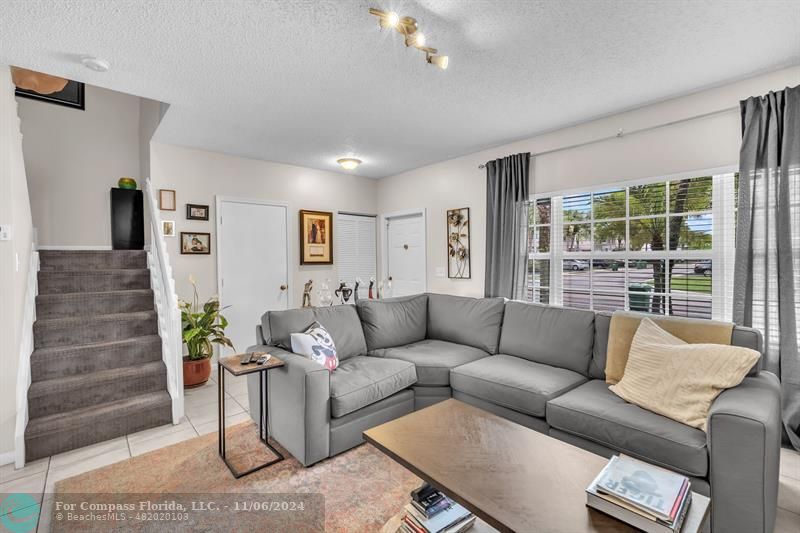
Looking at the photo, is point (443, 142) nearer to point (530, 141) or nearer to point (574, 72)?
point (530, 141)

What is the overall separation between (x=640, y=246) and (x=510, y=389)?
185 cm

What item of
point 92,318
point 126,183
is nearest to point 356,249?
point 126,183

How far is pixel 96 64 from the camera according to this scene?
2.35 m

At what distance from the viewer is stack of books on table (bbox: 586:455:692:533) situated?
1108 mm

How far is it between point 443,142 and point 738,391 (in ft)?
10.5

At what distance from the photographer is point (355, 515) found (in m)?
1.85

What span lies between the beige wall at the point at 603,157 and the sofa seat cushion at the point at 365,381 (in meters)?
1.95

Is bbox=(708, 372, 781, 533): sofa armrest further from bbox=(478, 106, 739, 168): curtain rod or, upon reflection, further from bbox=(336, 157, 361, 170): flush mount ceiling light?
bbox=(336, 157, 361, 170): flush mount ceiling light

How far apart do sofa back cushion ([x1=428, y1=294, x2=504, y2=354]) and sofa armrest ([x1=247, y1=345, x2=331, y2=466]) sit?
1604mm

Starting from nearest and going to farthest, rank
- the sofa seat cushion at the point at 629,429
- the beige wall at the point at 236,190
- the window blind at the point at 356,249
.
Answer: the sofa seat cushion at the point at 629,429
the beige wall at the point at 236,190
the window blind at the point at 356,249

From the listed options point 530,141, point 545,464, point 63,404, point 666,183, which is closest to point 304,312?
point 63,404

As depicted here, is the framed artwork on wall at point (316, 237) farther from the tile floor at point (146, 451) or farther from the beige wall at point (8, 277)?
the beige wall at point (8, 277)

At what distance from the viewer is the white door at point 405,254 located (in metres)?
5.24

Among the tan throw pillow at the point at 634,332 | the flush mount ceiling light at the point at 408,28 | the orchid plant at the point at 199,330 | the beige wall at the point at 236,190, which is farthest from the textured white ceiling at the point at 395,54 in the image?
the orchid plant at the point at 199,330
